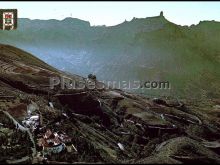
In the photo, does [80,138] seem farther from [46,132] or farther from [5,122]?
[5,122]

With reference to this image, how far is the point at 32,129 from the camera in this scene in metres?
185

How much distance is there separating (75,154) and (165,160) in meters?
42.8

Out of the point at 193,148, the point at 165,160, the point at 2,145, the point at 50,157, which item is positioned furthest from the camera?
the point at 193,148

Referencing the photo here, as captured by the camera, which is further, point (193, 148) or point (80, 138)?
point (80, 138)

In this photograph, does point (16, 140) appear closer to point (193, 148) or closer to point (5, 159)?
point (5, 159)

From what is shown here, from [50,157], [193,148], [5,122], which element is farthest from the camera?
[5,122]

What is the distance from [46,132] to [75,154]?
1043 inches

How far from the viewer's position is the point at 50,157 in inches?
5871

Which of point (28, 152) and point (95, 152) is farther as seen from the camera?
point (95, 152)

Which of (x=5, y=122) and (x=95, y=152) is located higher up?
(x=5, y=122)

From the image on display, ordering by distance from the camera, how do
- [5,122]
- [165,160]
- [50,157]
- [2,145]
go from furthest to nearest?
[5,122] → [2,145] → [50,157] → [165,160]

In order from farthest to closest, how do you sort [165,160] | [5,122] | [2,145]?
[5,122]
[2,145]
[165,160]

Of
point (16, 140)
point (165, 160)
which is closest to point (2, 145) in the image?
point (16, 140)

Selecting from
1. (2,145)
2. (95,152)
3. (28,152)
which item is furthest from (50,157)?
(95,152)
